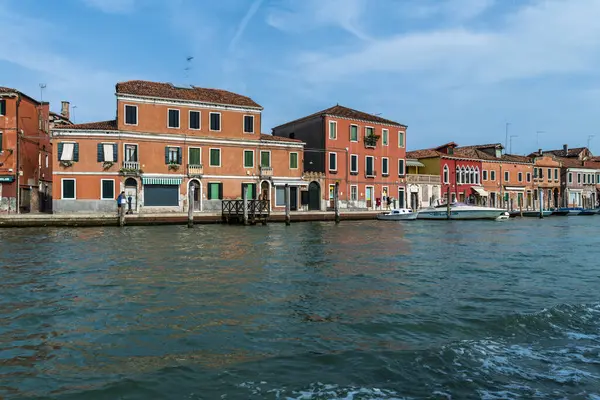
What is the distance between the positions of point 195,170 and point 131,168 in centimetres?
409

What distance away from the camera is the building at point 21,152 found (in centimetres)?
2767

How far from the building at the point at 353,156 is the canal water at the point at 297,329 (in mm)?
25130

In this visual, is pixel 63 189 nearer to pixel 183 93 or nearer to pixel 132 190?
pixel 132 190

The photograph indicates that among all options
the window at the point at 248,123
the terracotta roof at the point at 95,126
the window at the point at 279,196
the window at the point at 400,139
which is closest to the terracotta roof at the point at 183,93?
the window at the point at 248,123

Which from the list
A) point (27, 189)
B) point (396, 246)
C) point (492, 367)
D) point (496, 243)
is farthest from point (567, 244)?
point (27, 189)

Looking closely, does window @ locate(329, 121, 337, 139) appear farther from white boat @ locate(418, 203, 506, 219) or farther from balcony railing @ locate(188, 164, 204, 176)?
balcony railing @ locate(188, 164, 204, 176)

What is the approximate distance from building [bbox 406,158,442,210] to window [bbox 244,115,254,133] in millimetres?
15889

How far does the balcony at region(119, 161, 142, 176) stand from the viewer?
28734 mm

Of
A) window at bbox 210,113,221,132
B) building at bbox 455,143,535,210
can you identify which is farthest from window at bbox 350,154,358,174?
building at bbox 455,143,535,210

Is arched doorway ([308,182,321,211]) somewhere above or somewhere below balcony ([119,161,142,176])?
below

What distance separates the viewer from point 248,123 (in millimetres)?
32906

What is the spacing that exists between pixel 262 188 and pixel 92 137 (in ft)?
38.1

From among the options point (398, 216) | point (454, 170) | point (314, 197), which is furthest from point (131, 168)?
point (454, 170)

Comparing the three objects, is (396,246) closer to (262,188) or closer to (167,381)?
(167,381)
